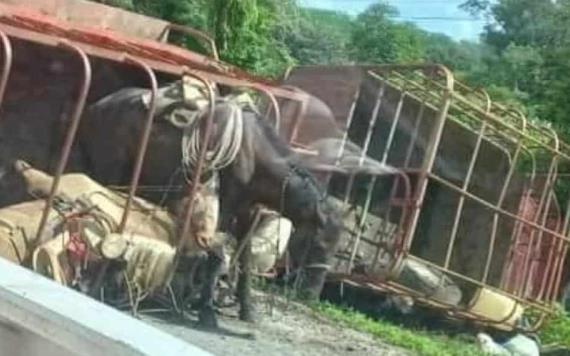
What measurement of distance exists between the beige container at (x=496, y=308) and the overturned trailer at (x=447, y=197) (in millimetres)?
12

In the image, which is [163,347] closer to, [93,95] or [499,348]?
[93,95]

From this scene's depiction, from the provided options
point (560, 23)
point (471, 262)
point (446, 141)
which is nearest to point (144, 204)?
point (446, 141)

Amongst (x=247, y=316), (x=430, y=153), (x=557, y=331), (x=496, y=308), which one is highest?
(x=430, y=153)

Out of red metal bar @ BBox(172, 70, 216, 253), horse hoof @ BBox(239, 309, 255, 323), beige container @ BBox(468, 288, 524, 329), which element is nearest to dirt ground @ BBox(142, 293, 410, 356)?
horse hoof @ BBox(239, 309, 255, 323)

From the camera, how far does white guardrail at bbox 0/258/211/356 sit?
152 inches

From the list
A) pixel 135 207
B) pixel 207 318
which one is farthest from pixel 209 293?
pixel 135 207

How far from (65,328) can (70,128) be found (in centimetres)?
600

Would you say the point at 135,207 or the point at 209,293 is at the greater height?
the point at 135,207

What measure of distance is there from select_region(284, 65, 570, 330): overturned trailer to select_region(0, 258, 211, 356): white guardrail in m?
8.24

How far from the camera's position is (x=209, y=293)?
387 inches

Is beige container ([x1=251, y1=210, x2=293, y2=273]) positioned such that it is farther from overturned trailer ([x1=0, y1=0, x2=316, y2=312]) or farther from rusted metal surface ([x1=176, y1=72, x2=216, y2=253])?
overturned trailer ([x1=0, y1=0, x2=316, y2=312])

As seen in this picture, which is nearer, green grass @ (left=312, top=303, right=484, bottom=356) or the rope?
the rope

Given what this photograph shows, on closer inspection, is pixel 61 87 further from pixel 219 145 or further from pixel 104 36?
pixel 219 145

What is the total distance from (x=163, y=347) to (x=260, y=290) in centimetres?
696
